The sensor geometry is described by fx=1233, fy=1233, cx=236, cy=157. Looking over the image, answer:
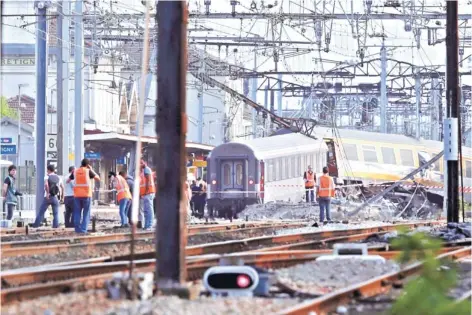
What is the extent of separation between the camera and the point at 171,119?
12945 mm

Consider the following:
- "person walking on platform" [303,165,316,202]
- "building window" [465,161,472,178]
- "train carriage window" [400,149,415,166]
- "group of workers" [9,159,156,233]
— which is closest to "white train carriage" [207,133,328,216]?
"person walking on platform" [303,165,316,202]

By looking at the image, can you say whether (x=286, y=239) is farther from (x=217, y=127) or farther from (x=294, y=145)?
(x=217, y=127)

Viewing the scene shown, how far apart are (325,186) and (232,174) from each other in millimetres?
13608

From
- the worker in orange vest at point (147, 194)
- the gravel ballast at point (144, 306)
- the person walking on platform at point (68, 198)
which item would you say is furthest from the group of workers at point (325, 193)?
the gravel ballast at point (144, 306)

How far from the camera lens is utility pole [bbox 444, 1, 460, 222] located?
2494 cm

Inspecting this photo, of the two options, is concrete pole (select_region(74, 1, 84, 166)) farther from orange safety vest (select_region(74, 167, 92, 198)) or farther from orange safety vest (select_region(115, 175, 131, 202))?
orange safety vest (select_region(74, 167, 92, 198))

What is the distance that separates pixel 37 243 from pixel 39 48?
15.4 metres

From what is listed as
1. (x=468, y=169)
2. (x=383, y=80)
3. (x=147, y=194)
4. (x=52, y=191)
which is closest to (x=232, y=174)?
(x=468, y=169)

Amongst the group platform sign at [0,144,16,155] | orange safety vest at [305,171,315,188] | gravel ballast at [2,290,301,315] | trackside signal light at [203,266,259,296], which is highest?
platform sign at [0,144,16,155]

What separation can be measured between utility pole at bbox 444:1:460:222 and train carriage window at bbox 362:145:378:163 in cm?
2431

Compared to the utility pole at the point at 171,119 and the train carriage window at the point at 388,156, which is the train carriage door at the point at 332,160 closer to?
the train carriage window at the point at 388,156

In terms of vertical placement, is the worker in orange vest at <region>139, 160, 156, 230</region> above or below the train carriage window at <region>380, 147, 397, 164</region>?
Answer: below

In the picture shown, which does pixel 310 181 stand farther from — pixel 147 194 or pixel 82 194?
pixel 82 194

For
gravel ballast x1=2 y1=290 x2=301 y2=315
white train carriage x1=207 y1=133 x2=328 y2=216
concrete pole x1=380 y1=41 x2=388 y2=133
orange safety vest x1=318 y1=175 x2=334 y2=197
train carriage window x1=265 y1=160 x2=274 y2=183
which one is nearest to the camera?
gravel ballast x1=2 y1=290 x2=301 y2=315
